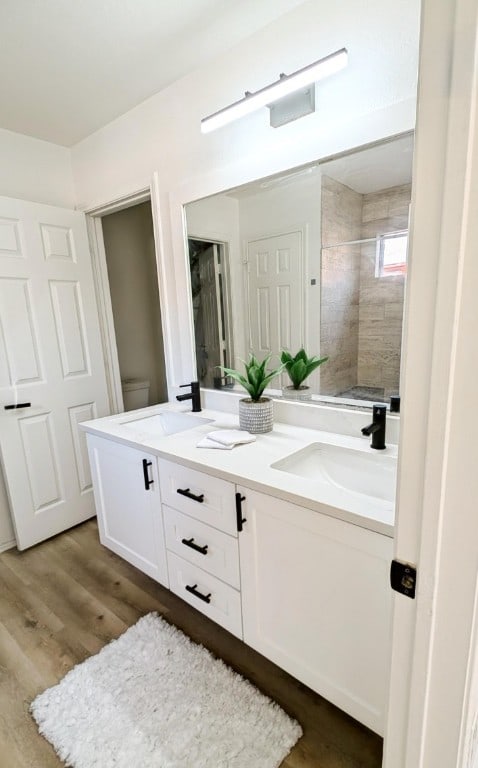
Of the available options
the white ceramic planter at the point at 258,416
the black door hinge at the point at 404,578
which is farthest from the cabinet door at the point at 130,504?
the black door hinge at the point at 404,578

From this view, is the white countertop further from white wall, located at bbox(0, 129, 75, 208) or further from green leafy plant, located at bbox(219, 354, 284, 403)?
white wall, located at bbox(0, 129, 75, 208)

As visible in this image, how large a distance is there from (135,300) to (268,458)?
7.53 ft

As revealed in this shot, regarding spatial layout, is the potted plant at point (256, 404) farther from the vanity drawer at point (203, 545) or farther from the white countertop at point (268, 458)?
the vanity drawer at point (203, 545)

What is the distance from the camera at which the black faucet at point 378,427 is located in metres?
1.26

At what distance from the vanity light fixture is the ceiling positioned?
26cm

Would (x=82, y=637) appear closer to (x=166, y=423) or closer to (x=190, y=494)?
(x=190, y=494)

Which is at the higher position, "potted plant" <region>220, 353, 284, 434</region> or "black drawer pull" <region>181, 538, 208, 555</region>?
"potted plant" <region>220, 353, 284, 434</region>

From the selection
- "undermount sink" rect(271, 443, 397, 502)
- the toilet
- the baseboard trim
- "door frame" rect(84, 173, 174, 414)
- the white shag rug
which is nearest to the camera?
the white shag rug

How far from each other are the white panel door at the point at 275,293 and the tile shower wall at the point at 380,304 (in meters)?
0.28

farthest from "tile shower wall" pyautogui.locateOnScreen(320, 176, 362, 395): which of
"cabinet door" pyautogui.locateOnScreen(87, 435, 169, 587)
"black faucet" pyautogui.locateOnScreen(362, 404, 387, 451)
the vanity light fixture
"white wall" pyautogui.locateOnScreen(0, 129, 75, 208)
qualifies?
"white wall" pyautogui.locateOnScreen(0, 129, 75, 208)

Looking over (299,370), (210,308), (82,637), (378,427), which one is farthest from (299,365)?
(82,637)

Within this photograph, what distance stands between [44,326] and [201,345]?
0.97 metres

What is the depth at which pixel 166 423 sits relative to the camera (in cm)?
199

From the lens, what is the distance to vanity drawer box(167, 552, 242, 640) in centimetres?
131
